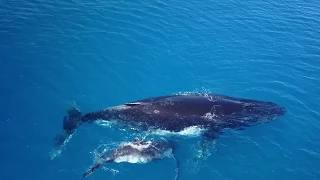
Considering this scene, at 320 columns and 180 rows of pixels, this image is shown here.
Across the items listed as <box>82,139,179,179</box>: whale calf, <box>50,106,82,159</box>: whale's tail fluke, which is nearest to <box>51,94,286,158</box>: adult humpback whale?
<box>50,106,82,159</box>: whale's tail fluke

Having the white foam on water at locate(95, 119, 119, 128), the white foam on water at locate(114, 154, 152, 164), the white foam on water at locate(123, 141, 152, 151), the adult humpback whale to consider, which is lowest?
the white foam on water at locate(114, 154, 152, 164)

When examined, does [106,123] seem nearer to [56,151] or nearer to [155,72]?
[56,151]

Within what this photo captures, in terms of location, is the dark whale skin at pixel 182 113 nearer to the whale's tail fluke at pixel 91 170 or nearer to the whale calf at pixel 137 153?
the whale calf at pixel 137 153

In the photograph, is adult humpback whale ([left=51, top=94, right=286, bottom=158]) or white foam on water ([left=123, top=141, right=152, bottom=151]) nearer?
white foam on water ([left=123, top=141, right=152, bottom=151])

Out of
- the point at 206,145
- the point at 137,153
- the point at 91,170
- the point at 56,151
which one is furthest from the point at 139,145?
the point at 56,151

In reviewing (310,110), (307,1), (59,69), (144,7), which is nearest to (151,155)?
(59,69)

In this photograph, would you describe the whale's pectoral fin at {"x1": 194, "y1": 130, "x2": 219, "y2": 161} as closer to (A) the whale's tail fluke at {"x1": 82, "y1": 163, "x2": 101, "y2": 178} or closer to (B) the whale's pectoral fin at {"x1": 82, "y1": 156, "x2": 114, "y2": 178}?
(B) the whale's pectoral fin at {"x1": 82, "y1": 156, "x2": 114, "y2": 178}
